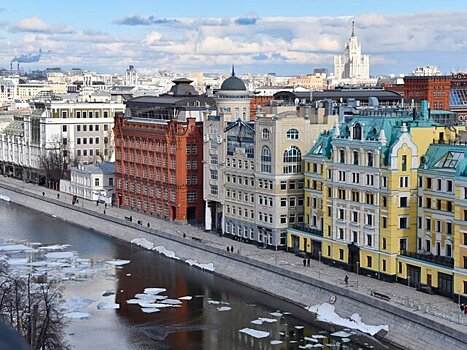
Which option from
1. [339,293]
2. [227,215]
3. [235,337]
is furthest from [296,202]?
[235,337]

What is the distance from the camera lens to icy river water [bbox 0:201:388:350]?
1521 inches

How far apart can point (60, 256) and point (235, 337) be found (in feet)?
81.8

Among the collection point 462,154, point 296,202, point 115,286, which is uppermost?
point 462,154

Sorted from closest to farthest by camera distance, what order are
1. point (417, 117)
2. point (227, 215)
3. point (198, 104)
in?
1. point (417, 117)
2. point (227, 215)
3. point (198, 104)

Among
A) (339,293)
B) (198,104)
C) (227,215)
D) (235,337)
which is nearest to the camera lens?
(235,337)

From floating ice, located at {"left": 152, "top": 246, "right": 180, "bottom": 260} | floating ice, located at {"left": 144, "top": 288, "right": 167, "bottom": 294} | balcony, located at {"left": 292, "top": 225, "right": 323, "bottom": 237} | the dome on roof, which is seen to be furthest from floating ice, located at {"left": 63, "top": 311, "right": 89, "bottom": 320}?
the dome on roof

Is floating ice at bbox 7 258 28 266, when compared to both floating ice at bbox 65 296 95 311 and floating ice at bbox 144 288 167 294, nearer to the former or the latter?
floating ice at bbox 65 296 95 311

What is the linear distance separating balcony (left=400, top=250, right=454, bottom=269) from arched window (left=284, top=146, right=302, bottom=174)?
13.6 metres

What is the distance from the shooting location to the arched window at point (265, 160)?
5775 cm

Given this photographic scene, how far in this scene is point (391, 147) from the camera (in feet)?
151

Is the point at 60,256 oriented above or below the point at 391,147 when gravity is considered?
below

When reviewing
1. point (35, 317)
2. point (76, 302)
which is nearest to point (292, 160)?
point (76, 302)

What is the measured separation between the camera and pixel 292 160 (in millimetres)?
57625

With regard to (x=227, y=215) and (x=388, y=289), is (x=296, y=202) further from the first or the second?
(x=388, y=289)
